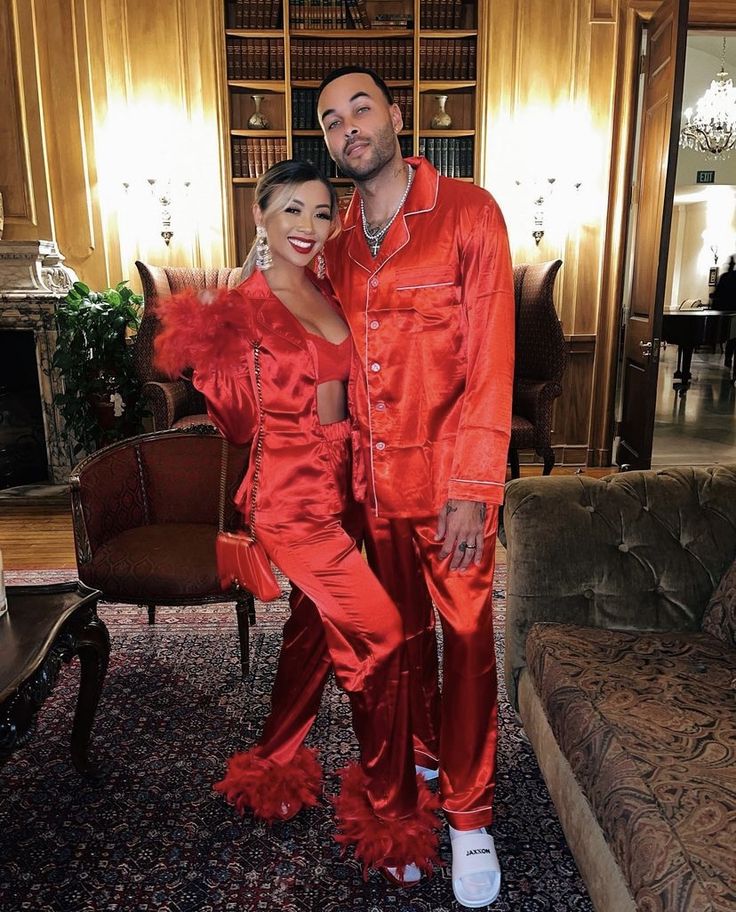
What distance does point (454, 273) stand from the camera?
5.06ft

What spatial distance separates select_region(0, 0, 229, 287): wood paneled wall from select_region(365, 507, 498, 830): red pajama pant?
13.0 ft

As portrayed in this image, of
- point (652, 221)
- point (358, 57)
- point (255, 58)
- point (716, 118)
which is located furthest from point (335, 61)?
point (716, 118)

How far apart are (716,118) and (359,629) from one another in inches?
320

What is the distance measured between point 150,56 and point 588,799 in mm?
5033

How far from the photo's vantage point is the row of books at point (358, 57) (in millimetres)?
4969

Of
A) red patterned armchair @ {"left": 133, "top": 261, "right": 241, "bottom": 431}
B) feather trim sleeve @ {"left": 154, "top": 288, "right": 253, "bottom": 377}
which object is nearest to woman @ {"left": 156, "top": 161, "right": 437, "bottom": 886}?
feather trim sleeve @ {"left": 154, "top": 288, "right": 253, "bottom": 377}

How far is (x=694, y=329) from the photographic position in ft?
27.0

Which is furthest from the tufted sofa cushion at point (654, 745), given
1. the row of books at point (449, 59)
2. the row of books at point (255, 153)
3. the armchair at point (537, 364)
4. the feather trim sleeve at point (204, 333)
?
the row of books at point (449, 59)

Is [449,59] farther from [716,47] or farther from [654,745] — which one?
[716,47]

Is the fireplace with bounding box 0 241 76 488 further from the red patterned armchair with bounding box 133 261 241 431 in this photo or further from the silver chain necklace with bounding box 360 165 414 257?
the silver chain necklace with bounding box 360 165 414 257

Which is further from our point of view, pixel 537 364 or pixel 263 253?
pixel 537 364

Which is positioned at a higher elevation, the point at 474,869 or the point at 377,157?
the point at 377,157

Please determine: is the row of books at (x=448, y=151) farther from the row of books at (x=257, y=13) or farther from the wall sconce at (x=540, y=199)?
the row of books at (x=257, y=13)

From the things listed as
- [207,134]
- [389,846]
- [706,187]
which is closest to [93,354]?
[207,134]
